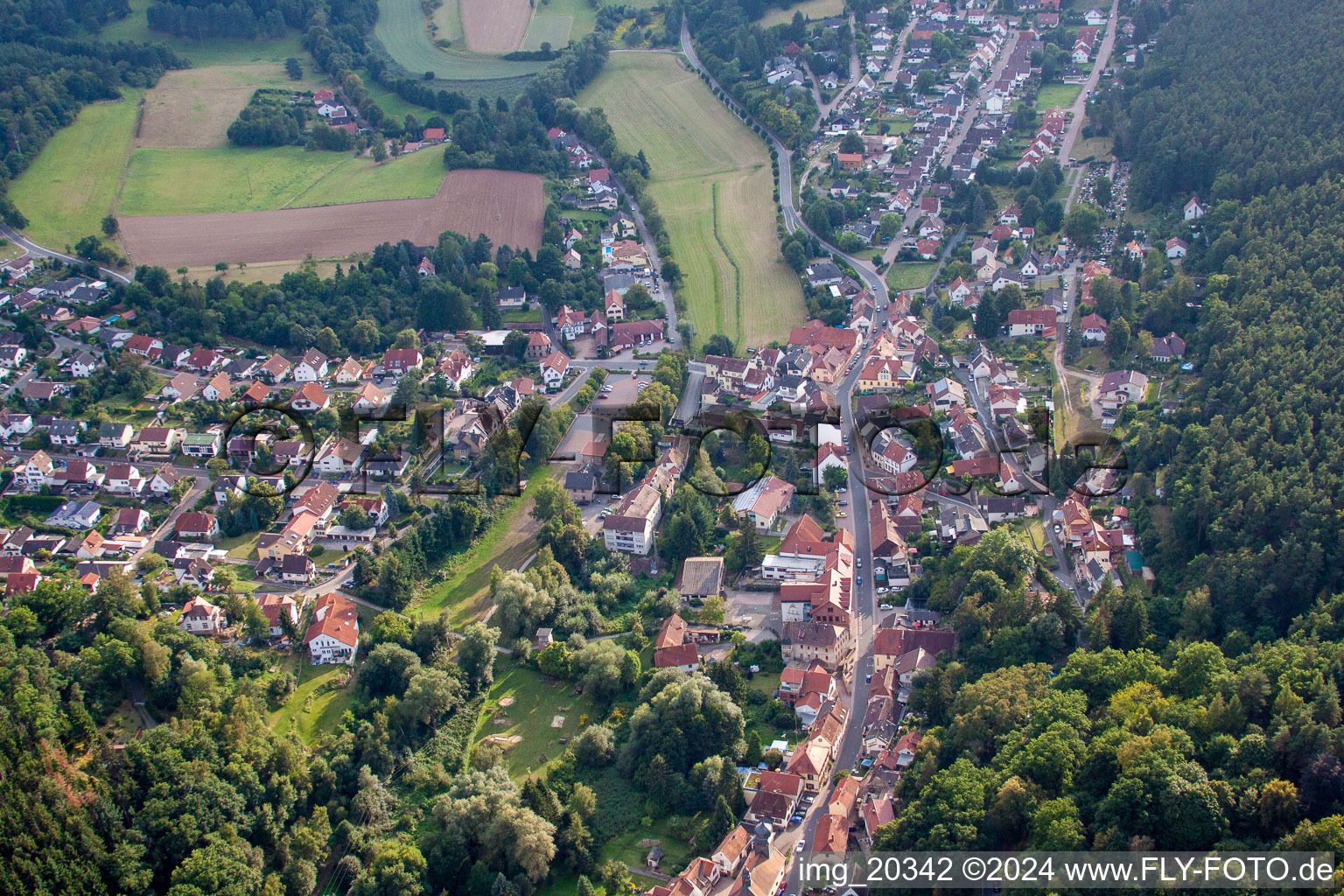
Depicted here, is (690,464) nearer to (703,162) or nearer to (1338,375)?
(1338,375)

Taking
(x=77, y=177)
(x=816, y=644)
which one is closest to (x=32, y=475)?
(x=77, y=177)

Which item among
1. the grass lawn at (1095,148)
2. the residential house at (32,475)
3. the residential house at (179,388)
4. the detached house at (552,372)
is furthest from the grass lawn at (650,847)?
the grass lawn at (1095,148)

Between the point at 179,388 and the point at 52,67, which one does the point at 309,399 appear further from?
the point at 52,67

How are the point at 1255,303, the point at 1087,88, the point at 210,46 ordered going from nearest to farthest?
the point at 1255,303, the point at 1087,88, the point at 210,46

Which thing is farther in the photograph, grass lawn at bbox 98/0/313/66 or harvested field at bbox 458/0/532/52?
harvested field at bbox 458/0/532/52

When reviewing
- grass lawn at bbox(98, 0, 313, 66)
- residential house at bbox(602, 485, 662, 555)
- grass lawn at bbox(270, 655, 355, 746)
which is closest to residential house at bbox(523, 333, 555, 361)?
residential house at bbox(602, 485, 662, 555)

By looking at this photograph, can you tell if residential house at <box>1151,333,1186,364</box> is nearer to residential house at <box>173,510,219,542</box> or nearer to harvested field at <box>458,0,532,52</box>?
residential house at <box>173,510,219,542</box>

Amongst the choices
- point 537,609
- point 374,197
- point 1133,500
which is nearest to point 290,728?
point 537,609
